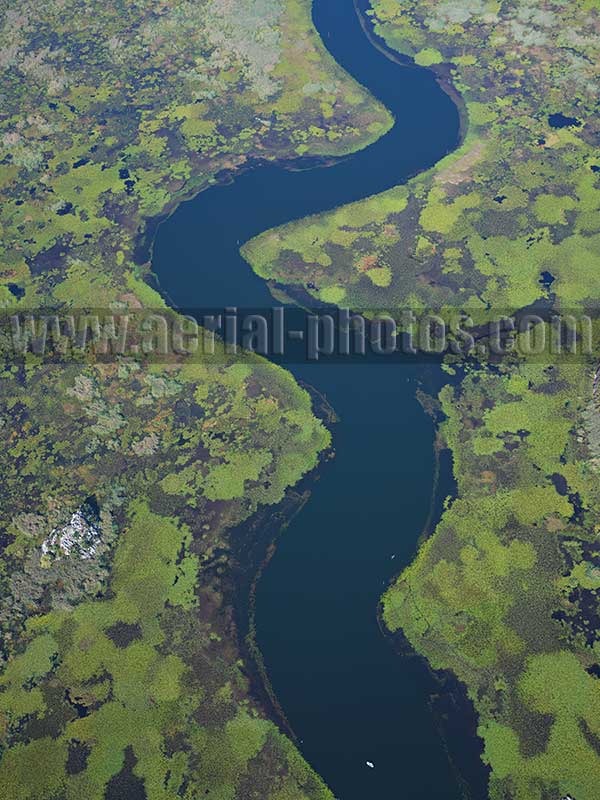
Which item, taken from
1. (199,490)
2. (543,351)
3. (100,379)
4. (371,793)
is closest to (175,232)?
(100,379)

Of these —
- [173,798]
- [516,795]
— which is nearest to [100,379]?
[173,798]

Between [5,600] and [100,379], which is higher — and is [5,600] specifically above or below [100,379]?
below

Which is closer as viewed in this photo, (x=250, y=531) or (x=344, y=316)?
(x=250, y=531)

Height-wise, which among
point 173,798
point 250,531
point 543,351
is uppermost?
point 543,351

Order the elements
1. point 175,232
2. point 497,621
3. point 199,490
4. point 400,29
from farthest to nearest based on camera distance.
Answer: point 400,29
point 175,232
point 199,490
point 497,621

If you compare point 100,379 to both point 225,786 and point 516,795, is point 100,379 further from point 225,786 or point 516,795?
point 516,795

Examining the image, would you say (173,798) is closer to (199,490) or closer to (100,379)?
(199,490)

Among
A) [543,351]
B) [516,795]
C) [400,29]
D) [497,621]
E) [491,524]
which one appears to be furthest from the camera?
[400,29]
